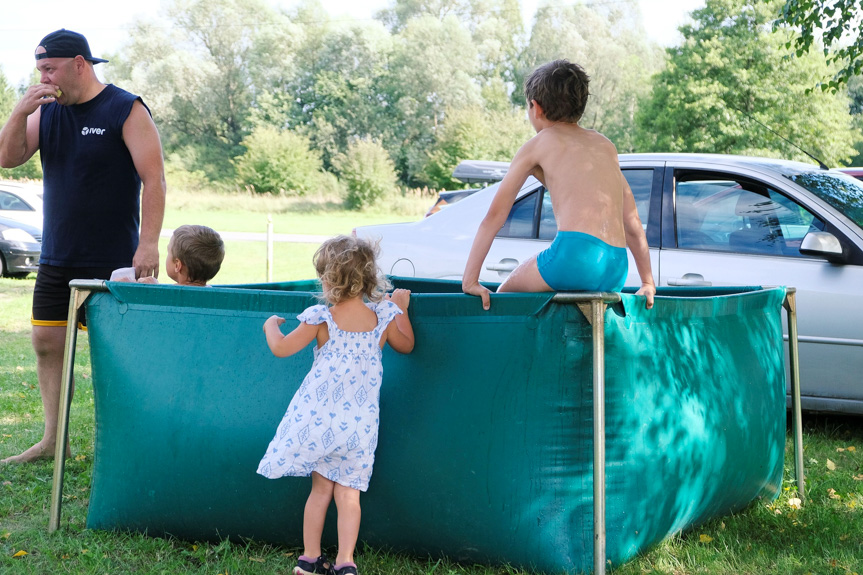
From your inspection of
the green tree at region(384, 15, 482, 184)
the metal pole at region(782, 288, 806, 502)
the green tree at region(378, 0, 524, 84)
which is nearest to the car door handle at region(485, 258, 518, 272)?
the metal pole at region(782, 288, 806, 502)

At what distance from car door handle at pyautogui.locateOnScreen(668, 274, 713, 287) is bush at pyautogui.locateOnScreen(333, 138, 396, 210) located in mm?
37369

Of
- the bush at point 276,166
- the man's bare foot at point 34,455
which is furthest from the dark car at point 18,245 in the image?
the bush at point 276,166

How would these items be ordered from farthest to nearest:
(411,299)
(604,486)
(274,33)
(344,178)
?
(274,33), (344,178), (411,299), (604,486)

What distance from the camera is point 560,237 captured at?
3.38 meters

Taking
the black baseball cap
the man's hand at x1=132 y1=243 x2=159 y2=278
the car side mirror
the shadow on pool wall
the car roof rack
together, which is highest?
the car roof rack

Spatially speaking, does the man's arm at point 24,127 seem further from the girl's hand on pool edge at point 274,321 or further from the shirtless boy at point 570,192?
the shirtless boy at point 570,192

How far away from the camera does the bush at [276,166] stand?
4750cm

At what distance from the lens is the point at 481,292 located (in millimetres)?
3055

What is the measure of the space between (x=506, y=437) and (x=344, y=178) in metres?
42.9

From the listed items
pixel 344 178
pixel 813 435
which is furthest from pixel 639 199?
pixel 344 178

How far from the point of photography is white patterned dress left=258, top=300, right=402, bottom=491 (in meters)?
3.04

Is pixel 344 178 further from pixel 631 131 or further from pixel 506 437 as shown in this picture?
pixel 506 437

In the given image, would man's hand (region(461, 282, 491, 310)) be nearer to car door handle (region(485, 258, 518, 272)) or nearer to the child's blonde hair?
the child's blonde hair

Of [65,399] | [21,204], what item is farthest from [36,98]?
[21,204]
